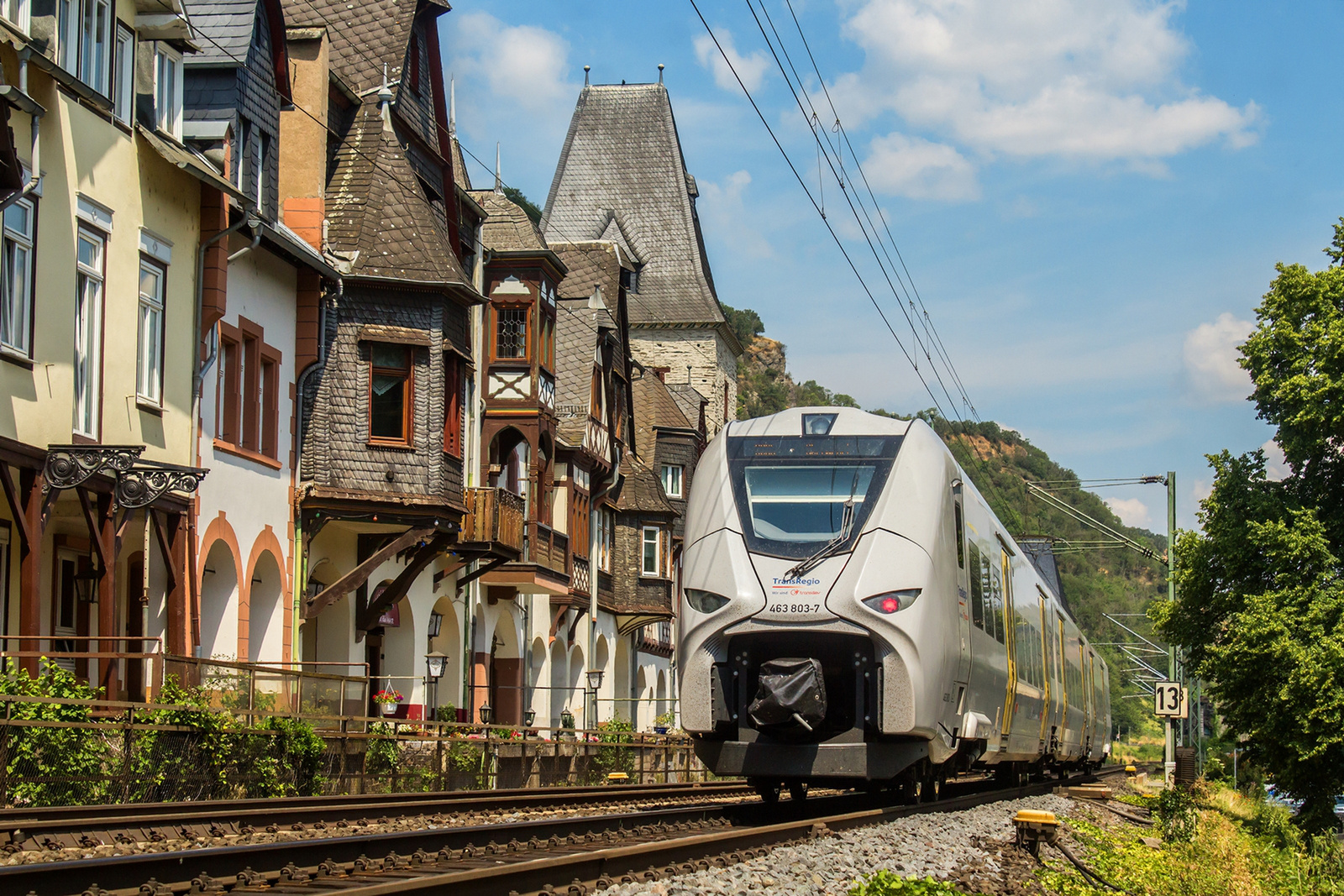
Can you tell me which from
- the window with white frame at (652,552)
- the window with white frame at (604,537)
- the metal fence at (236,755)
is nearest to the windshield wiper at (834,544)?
the metal fence at (236,755)

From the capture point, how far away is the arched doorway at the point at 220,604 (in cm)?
2127

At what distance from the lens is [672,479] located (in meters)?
55.1

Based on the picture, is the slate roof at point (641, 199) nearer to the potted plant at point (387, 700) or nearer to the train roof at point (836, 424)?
the potted plant at point (387, 700)

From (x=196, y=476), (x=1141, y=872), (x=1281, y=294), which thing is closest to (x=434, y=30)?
(x=196, y=476)

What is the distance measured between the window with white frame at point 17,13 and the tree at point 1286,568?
24400 millimetres

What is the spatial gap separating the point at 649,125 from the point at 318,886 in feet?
230

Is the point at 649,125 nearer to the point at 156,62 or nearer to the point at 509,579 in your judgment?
the point at 509,579

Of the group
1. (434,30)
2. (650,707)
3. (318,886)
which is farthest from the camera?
(650,707)

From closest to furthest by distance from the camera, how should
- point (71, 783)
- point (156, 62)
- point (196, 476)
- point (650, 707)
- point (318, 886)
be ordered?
1. point (318, 886)
2. point (71, 783)
3. point (196, 476)
4. point (156, 62)
5. point (650, 707)

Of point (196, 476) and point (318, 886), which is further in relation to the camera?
point (196, 476)

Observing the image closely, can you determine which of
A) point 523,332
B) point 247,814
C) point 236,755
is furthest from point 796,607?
point 523,332

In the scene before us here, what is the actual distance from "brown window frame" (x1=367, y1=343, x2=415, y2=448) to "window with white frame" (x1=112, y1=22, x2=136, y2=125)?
6801mm

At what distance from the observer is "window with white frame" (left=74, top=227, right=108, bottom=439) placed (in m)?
17.4

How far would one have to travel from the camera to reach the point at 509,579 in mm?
32719
